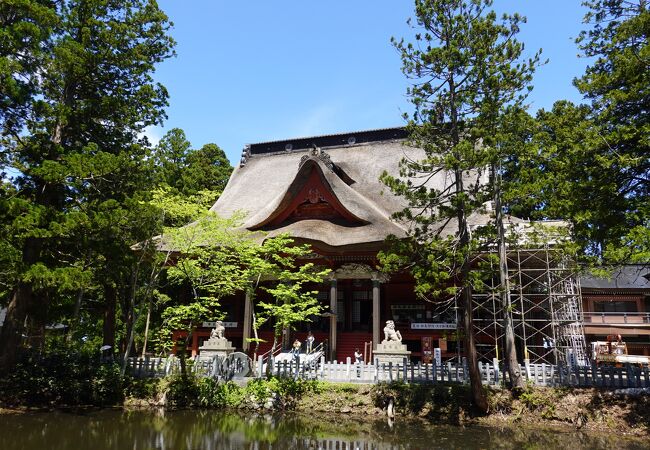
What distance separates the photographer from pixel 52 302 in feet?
58.7

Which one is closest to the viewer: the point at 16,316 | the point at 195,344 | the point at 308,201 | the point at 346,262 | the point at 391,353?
the point at 16,316

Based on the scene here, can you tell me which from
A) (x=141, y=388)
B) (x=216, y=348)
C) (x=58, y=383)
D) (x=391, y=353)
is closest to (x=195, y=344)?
(x=216, y=348)

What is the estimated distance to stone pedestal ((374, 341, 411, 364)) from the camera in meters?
14.3

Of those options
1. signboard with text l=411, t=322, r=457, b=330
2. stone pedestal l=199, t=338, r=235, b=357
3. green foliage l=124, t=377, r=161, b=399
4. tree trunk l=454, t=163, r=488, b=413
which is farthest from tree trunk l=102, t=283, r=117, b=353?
tree trunk l=454, t=163, r=488, b=413

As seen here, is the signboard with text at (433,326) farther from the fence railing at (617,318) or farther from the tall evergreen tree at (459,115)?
the fence railing at (617,318)

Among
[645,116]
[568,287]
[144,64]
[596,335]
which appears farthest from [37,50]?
[596,335]

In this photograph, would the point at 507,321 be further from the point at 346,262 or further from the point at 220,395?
the point at 220,395

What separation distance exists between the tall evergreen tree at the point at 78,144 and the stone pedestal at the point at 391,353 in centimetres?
912

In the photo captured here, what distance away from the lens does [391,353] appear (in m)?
14.4

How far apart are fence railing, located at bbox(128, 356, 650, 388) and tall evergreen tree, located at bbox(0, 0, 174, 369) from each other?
4.10 meters

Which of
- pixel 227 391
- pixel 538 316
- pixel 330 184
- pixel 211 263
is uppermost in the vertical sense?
pixel 330 184

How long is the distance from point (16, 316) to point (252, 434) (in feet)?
28.2

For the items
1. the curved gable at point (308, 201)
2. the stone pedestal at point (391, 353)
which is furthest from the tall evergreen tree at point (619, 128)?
the curved gable at point (308, 201)

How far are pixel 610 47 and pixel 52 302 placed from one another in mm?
20850
